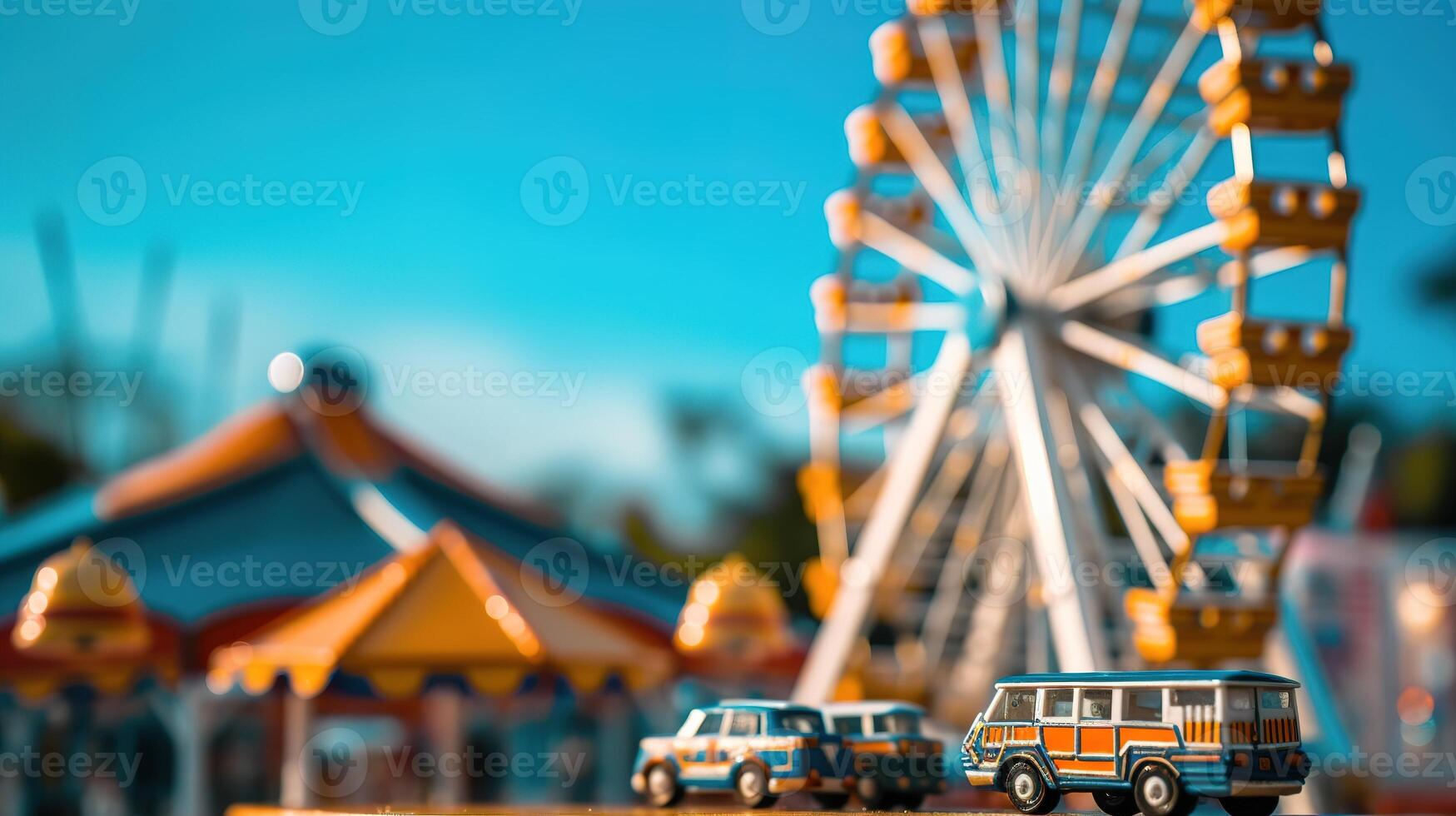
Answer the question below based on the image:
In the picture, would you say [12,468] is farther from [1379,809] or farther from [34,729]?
[1379,809]

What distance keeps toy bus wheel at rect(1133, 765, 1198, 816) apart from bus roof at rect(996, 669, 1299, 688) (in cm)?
61

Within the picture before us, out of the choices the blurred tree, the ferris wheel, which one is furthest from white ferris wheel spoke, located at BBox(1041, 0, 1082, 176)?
the blurred tree

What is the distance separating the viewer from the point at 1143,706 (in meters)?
10.9

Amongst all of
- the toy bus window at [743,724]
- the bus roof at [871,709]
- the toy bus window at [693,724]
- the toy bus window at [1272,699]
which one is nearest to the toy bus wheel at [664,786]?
the toy bus window at [693,724]

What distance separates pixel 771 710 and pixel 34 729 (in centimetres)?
1653

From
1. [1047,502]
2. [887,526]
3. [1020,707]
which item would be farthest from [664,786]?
[887,526]

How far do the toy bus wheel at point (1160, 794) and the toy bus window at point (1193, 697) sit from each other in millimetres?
459

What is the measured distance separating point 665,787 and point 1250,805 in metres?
4.89

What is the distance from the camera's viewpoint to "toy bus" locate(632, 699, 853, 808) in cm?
1270

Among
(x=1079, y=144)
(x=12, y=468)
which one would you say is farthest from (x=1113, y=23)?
(x=12, y=468)

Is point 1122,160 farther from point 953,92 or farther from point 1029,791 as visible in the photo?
point 1029,791

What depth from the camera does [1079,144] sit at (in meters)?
23.1

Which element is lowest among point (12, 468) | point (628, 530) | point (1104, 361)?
point (1104, 361)

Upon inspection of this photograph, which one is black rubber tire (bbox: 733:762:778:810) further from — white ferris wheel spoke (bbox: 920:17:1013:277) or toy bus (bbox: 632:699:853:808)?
white ferris wheel spoke (bbox: 920:17:1013:277)
